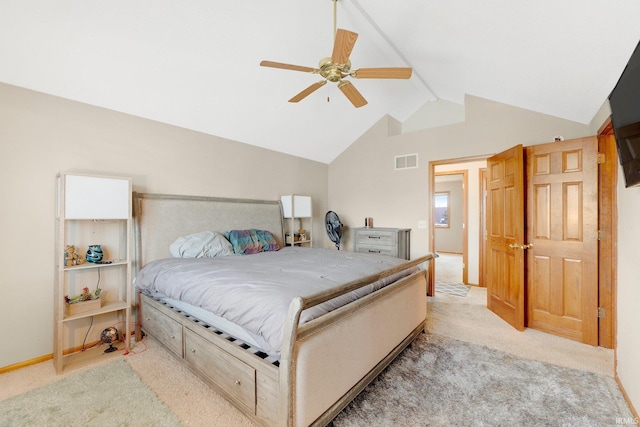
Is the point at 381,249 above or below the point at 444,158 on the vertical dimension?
below

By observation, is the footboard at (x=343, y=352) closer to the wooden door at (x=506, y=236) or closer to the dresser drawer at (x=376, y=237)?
the wooden door at (x=506, y=236)

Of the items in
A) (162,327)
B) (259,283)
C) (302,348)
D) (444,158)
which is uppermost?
(444,158)

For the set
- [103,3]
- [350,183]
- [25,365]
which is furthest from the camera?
[350,183]

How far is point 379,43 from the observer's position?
3131 millimetres

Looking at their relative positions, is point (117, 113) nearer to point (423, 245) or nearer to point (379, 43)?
point (379, 43)

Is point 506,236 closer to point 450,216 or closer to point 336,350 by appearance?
point 336,350

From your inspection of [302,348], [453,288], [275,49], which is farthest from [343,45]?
[453,288]

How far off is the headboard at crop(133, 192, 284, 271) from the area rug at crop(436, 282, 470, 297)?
3302 millimetres

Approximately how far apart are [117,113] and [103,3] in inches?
47.2

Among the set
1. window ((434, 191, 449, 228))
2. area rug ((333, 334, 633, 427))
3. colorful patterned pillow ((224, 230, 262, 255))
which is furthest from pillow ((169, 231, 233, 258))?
window ((434, 191, 449, 228))

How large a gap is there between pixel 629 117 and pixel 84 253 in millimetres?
4368

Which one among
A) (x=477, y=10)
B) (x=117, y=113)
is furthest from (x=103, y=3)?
(x=477, y=10)

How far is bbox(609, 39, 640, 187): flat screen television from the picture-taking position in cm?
143

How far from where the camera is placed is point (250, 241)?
366 centimetres
